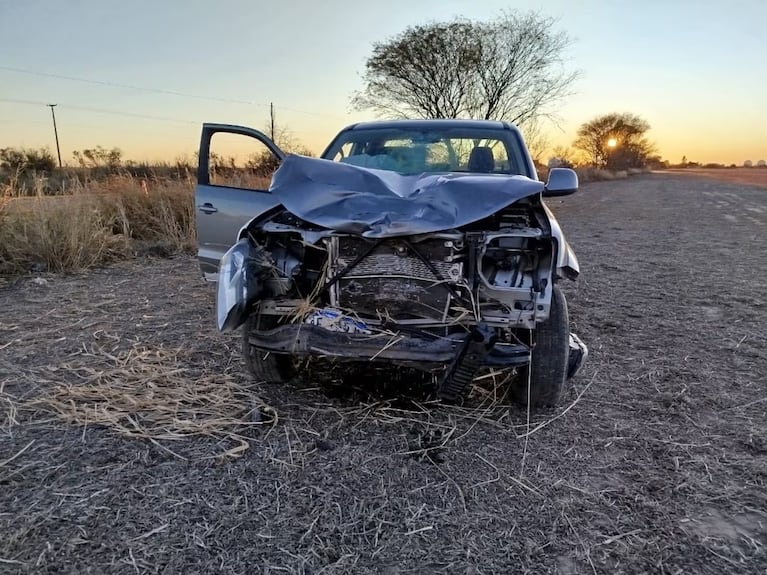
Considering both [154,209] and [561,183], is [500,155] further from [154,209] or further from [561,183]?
[154,209]

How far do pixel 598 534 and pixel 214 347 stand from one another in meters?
3.02

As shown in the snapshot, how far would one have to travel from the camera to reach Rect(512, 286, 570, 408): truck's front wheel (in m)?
3.01

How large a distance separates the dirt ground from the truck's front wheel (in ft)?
0.67

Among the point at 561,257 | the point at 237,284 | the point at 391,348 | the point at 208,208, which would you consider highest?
the point at 208,208

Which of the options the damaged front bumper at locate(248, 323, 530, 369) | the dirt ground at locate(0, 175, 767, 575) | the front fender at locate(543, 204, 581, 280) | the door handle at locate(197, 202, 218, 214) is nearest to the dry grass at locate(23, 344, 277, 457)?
the dirt ground at locate(0, 175, 767, 575)

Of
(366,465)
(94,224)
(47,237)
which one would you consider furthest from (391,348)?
(94,224)

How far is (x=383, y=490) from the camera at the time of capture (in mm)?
2449

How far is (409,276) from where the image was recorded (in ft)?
9.43

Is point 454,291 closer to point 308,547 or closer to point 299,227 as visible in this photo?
point 299,227

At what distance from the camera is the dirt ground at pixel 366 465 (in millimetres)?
2062

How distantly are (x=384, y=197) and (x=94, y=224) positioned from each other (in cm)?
604

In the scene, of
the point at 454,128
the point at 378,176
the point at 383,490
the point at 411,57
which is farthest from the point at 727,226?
the point at 411,57

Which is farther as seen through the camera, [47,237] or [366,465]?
[47,237]

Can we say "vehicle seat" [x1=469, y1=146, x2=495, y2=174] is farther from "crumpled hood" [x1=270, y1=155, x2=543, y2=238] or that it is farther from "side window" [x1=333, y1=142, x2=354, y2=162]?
"side window" [x1=333, y1=142, x2=354, y2=162]
